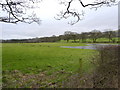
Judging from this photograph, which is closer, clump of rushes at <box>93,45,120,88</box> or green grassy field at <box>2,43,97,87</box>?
clump of rushes at <box>93,45,120,88</box>

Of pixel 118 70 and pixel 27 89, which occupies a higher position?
pixel 118 70

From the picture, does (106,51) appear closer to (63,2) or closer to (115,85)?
(115,85)

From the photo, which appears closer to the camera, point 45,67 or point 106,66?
point 106,66

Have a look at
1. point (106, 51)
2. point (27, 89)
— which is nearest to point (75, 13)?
point (106, 51)

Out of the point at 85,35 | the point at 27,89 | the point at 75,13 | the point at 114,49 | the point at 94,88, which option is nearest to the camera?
the point at 94,88

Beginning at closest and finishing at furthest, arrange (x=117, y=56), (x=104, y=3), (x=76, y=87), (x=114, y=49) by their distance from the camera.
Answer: (x=76, y=87)
(x=117, y=56)
(x=114, y=49)
(x=104, y=3)

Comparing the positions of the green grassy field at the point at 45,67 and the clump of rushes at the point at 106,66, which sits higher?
the clump of rushes at the point at 106,66

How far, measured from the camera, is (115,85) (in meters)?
3.92

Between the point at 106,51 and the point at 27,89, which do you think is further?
the point at 106,51

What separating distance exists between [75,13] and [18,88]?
21.0ft

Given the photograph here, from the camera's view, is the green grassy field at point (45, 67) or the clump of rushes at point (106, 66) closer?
the clump of rushes at point (106, 66)

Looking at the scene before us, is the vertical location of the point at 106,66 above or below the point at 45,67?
above

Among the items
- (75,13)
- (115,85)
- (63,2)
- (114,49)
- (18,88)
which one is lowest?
(18,88)

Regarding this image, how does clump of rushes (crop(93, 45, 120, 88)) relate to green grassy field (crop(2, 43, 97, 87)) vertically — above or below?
above
